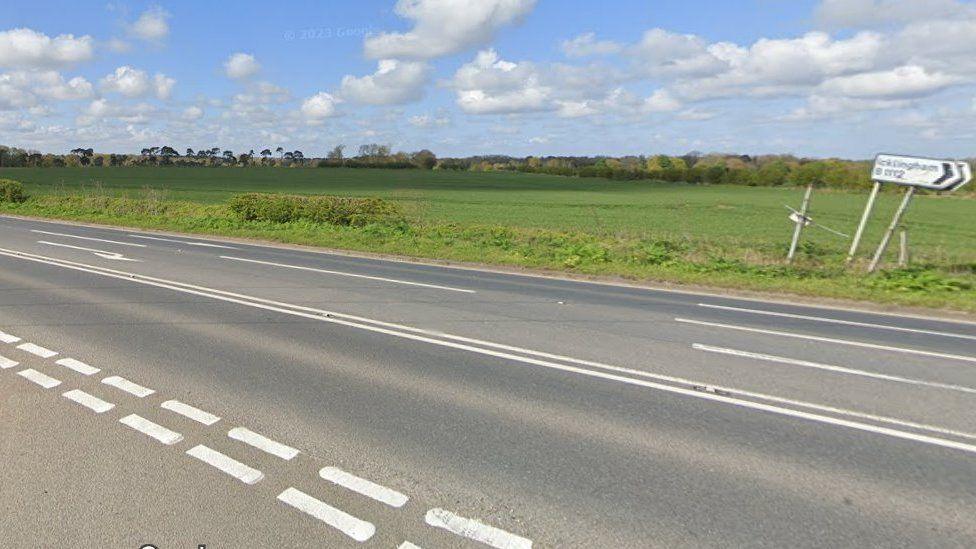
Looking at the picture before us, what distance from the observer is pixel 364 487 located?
3.50 m

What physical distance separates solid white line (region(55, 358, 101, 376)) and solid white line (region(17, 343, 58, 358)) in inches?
12.4

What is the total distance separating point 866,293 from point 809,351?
498cm

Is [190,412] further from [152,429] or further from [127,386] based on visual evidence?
[127,386]

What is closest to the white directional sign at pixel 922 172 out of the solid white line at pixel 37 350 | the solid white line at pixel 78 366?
the solid white line at pixel 78 366

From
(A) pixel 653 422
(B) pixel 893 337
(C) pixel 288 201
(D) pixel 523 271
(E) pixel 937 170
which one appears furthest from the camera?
(C) pixel 288 201

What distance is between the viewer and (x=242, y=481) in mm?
3551

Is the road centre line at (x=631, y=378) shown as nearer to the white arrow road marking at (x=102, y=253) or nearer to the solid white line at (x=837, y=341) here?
the solid white line at (x=837, y=341)

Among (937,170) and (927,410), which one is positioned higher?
(937,170)

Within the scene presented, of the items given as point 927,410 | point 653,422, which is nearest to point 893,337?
point 927,410

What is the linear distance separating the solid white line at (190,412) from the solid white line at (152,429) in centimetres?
23

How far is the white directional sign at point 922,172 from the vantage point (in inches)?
444

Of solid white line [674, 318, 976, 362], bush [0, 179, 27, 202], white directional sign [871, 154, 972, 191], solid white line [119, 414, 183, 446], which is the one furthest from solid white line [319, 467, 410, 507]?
bush [0, 179, 27, 202]

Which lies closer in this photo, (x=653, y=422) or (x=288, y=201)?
(x=653, y=422)

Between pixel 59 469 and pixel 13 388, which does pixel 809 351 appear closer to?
pixel 59 469
